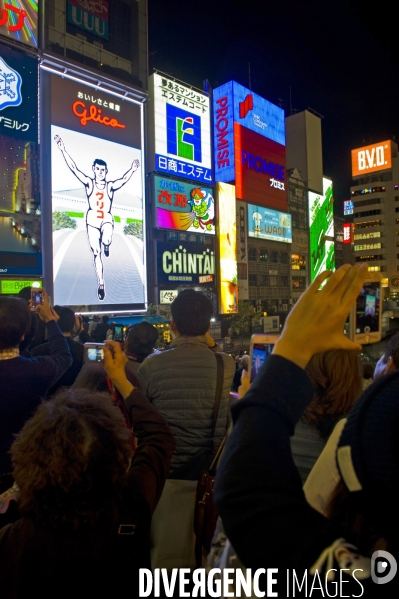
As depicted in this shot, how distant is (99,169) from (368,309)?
23.8m

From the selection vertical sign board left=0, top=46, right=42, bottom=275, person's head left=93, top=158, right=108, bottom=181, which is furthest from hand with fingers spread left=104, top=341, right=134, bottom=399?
person's head left=93, top=158, right=108, bottom=181

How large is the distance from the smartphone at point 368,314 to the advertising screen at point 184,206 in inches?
1060

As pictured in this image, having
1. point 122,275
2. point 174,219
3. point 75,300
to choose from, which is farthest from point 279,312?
point 75,300

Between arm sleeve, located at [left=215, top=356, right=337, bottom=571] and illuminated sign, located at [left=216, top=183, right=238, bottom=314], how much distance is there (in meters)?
31.2

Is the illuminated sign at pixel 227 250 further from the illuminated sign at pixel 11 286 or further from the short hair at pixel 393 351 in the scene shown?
the short hair at pixel 393 351

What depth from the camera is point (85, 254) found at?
22312 millimetres

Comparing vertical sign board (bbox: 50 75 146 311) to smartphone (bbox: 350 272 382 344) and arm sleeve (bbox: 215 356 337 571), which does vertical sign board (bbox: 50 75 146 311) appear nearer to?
smartphone (bbox: 350 272 382 344)

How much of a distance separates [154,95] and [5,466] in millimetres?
30251

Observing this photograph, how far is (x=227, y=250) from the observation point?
3303 cm

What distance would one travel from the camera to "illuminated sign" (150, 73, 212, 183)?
28.6 metres

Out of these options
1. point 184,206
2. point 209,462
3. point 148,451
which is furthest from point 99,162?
point 148,451

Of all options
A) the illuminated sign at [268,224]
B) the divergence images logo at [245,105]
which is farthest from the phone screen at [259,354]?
the divergence images logo at [245,105]

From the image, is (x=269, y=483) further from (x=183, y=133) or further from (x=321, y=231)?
(x=321, y=231)

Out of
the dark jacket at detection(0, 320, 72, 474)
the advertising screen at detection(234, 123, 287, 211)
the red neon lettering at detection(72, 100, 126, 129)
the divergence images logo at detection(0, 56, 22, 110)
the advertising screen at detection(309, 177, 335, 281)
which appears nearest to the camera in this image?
the dark jacket at detection(0, 320, 72, 474)
